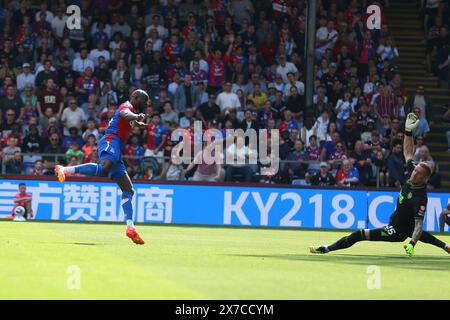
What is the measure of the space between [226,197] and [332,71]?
6.08 metres

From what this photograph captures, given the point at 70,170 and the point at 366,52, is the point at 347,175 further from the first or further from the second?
the point at 70,170

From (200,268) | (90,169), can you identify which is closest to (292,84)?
(90,169)

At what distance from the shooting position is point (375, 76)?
31.2m

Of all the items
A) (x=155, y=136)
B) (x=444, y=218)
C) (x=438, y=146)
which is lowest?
(x=444, y=218)

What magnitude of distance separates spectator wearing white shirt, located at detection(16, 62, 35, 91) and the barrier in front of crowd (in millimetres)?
4097

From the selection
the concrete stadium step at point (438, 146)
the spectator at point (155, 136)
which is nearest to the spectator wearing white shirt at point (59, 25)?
the spectator at point (155, 136)

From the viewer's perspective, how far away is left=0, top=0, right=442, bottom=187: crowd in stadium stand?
90.7 ft

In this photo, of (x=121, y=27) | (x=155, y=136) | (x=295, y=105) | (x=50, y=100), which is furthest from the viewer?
(x=121, y=27)

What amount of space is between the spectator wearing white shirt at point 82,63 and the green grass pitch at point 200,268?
9346mm

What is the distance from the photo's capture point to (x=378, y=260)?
55.0ft

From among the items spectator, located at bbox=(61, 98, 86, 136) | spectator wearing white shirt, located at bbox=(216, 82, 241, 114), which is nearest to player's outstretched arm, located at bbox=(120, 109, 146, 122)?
spectator, located at bbox=(61, 98, 86, 136)

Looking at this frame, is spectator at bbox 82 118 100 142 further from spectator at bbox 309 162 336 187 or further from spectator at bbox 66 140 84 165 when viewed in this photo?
spectator at bbox 309 162 336 187

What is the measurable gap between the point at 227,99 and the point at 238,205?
12.1 feet
